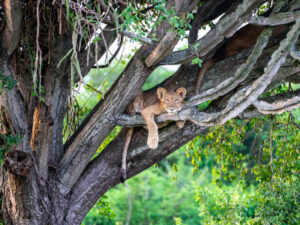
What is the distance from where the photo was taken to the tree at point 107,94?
15.6ft

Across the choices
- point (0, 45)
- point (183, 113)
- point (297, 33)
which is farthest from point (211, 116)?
point (0, 45)

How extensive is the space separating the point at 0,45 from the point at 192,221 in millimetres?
15570

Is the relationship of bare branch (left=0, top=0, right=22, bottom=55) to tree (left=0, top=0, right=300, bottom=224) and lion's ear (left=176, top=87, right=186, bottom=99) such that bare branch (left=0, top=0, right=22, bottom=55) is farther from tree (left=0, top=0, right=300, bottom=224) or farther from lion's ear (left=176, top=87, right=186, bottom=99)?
lion's ear (left=176, top=87, right=186, bottom=99)

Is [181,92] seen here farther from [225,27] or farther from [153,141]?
[225,27]

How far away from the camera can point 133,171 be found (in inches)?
226

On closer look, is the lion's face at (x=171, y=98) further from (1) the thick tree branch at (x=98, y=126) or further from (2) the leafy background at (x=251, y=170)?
(2) the leafy background at (x=251, y=170)

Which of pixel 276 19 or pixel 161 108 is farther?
pixel 161 108

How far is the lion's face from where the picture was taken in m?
5.83

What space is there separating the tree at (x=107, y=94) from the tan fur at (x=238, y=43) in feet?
0.31

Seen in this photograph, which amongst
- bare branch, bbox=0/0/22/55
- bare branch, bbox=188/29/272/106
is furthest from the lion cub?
bare branch, bbox=0/0/22/55

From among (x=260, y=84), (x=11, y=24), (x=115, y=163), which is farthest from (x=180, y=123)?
(x=11, y=24)

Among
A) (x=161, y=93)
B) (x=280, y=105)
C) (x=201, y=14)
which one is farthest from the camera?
(x=161, y=93)

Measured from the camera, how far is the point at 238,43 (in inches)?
225

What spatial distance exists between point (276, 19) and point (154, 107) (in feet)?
6.67
